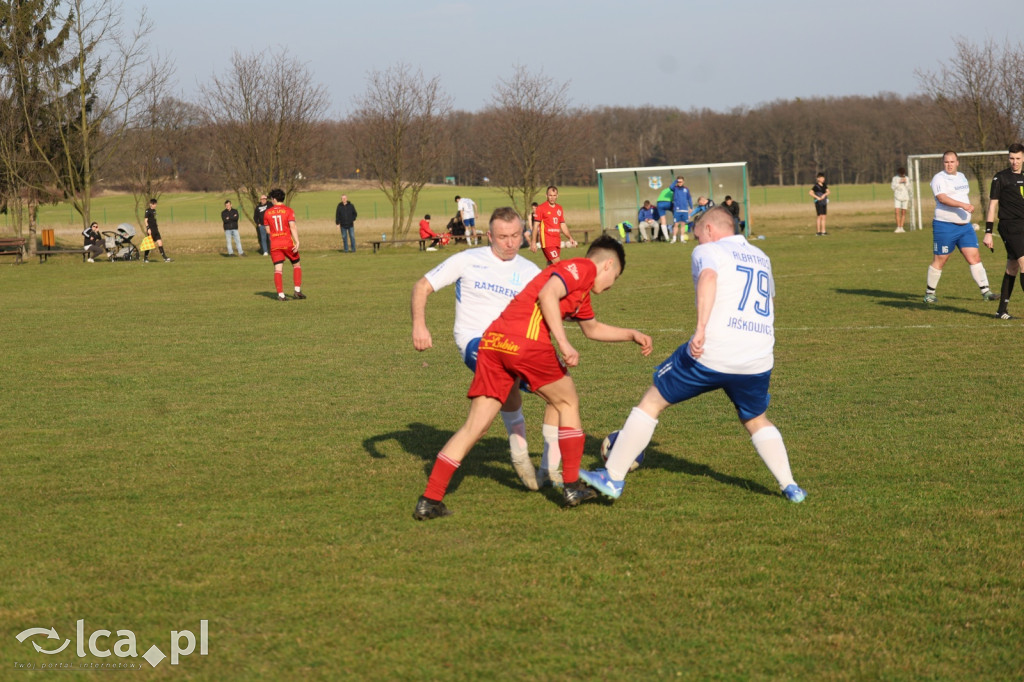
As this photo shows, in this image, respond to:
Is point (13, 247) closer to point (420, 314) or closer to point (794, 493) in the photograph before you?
point (420, 314)

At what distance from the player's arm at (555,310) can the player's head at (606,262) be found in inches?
11.3

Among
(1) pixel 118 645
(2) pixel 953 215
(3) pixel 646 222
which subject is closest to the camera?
(1) pixel 118 645

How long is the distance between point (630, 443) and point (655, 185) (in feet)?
111

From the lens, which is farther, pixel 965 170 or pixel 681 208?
pixel 965 170

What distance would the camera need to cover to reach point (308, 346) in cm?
1281

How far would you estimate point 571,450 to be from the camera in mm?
5746

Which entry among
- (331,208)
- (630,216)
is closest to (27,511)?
(630,216)

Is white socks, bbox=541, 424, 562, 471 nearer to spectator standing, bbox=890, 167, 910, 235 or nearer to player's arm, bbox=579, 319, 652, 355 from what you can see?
player's arm, bbox=579, 319, 652, 355

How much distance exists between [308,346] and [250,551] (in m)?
7.89

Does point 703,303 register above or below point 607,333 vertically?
above

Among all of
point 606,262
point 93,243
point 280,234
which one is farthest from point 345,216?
point 606,262

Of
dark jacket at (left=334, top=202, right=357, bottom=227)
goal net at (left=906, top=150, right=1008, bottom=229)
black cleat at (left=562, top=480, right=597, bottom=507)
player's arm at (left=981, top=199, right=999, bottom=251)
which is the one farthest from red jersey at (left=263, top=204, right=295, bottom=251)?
goal net at (left=906, top=150, right=1008, bottom=229)

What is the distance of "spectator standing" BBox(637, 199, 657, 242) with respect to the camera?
36.0 metres

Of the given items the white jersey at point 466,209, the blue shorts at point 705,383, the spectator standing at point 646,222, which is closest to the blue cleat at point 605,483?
the blue shorts at point 705,383
